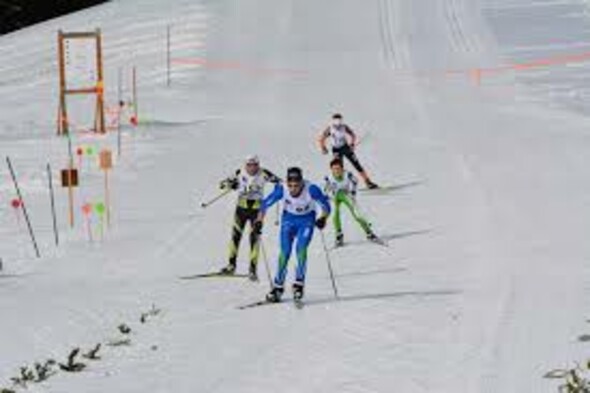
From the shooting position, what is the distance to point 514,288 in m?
17.8

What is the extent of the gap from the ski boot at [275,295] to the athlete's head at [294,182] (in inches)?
50.2

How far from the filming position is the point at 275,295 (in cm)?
1742

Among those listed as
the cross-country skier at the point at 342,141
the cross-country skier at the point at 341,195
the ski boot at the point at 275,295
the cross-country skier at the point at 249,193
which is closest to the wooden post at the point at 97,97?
the cross-country skier at the point at 342,141

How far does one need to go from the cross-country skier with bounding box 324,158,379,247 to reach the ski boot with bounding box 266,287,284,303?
4371mm

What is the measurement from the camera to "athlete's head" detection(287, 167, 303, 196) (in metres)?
17.4

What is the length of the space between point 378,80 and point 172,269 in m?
23.3

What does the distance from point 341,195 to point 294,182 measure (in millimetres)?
4398

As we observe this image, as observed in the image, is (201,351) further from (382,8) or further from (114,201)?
(382,8)

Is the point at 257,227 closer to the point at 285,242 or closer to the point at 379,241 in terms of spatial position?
the point at 285,242

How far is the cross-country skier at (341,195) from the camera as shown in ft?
71.2

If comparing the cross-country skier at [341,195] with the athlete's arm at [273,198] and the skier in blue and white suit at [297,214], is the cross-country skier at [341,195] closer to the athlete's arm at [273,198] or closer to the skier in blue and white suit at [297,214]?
the athlete's arm at [273,198]

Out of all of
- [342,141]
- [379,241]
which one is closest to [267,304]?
[379,241]

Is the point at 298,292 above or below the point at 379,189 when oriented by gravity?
below

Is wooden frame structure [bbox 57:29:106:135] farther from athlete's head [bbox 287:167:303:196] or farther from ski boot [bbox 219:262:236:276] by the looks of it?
athlete's head [bbox 287:167:303:196]
